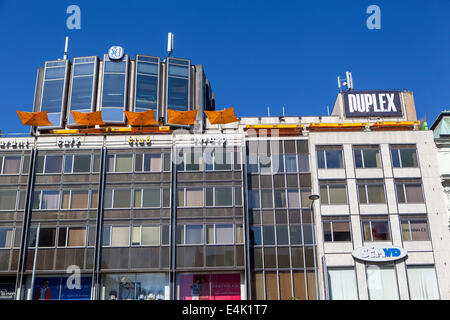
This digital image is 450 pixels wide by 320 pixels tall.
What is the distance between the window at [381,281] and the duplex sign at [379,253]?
2.56 feet

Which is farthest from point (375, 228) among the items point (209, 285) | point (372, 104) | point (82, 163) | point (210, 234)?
point (82, 163)

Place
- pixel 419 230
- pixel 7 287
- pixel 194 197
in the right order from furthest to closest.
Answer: pixel 194 197
pixel 419 230
pixel 7 287

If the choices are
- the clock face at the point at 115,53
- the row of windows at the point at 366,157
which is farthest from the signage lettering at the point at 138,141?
the clock face at the point at 115,53

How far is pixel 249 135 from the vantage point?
1859 inches

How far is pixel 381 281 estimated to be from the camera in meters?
41.5

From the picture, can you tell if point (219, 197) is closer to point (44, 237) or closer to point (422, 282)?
point (44, 237)

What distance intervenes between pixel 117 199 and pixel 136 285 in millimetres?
7945

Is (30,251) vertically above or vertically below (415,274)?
above

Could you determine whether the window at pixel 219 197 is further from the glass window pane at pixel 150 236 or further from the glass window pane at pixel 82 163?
the glass window pane at pixel 82 163
